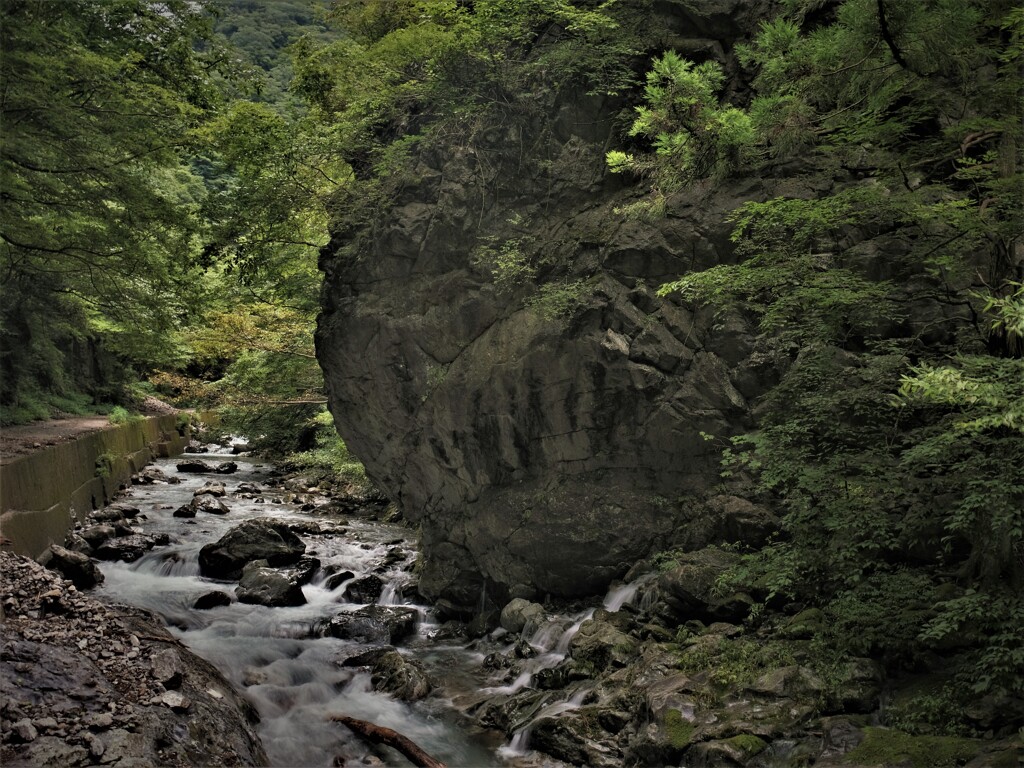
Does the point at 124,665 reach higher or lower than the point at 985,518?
lower

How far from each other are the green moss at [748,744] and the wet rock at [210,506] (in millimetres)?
15587

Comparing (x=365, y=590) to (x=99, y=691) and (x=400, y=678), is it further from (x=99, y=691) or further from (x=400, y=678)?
(x=99, y=691)

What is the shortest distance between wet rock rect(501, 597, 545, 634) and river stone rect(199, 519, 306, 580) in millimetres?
5562

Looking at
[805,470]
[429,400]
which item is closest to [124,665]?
[429,400]

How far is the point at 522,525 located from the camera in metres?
11.2

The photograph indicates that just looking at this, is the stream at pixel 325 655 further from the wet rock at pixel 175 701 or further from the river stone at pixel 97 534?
the wet rock at pixel 175 701

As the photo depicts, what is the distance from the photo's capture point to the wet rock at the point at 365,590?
13.2m

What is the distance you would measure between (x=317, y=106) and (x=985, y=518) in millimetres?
14419

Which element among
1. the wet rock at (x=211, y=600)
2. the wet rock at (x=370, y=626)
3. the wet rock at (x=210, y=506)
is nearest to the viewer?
the wet rock at (x=370, y=626)

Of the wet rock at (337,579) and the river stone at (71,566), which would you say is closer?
the river stone at (71,566)

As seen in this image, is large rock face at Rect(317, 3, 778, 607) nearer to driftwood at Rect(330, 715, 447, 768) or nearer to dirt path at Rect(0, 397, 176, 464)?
driftwood at Rect(330, 715, 447, 768)

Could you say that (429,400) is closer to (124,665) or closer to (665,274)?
(665,274)

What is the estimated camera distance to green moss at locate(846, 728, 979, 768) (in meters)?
5.35

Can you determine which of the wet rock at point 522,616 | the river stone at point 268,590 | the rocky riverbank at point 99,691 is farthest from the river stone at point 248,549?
the wet rock at point 522,616
